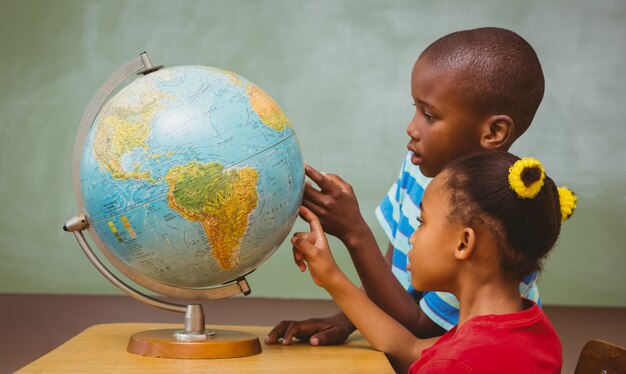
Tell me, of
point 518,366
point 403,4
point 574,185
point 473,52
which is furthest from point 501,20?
point 518,366

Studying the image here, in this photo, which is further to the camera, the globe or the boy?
the boy

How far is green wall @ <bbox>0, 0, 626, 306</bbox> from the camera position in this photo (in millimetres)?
6379

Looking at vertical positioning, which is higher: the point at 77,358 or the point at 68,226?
the point at 68,226

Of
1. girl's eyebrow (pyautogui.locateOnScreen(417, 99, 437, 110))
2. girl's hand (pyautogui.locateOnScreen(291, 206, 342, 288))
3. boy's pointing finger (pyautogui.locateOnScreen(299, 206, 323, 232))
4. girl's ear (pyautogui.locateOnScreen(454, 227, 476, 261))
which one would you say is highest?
girl's eyebrow (pyautogui.locateOnScreen(417, 99, 437, 110))

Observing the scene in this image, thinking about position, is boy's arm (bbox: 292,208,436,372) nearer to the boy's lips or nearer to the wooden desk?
the wooden desk

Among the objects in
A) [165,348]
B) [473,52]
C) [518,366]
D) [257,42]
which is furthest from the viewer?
[257,42]

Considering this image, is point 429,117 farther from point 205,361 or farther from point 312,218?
point 205,361

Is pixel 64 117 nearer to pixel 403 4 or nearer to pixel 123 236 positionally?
pixel 403 4

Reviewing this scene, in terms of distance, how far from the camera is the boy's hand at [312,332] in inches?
77.6

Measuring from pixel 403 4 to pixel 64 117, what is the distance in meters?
2.60

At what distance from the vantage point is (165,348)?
1.76 meters

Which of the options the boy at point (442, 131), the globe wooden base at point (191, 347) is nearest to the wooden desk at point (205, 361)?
the globe wooden base at point (191, 347)

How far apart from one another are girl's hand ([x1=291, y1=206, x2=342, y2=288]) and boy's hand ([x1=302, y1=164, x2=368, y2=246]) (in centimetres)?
9

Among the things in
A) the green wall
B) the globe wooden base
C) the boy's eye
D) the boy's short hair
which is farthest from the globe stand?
the green wall
